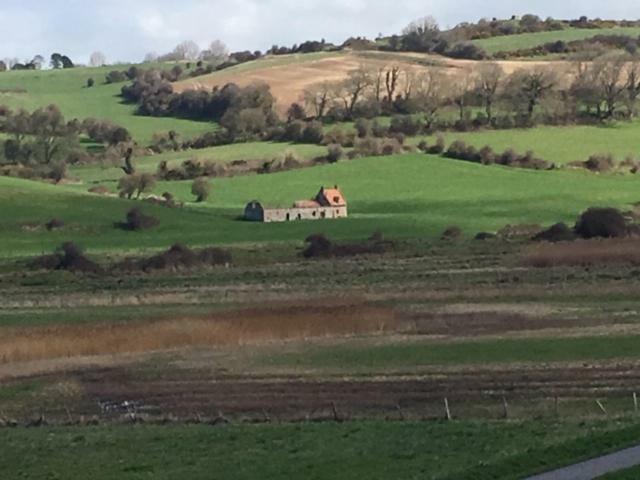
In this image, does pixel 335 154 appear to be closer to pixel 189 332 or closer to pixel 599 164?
pixel 599 164

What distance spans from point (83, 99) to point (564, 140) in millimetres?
59394

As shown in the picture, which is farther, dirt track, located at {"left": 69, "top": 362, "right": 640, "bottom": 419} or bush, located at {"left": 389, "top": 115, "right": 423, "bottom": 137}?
bush, located at {"left": 389, "top": 115, "right": 423, "bottom": 137}

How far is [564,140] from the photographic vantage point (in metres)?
119

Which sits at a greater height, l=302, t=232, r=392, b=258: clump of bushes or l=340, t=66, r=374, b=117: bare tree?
l=340, t=66, r=374, b=117: bare tree

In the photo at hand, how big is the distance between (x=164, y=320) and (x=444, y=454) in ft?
92.2

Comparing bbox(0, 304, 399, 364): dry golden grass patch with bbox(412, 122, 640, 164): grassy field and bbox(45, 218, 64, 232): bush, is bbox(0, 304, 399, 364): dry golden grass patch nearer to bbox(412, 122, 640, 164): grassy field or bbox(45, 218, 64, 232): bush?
bbox(45, 218, 64, 232): bush

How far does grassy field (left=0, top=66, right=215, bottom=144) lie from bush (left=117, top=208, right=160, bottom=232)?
4028cm

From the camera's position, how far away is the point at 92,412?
32219 mm

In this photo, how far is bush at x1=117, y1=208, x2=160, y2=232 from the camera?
89.0m

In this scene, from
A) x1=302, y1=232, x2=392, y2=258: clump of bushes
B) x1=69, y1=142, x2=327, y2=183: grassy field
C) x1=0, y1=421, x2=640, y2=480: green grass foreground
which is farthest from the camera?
x1=69, y1=142, x2=327, y2=183: grassy field

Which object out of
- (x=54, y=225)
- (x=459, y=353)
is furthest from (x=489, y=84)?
(x=459, y=353)

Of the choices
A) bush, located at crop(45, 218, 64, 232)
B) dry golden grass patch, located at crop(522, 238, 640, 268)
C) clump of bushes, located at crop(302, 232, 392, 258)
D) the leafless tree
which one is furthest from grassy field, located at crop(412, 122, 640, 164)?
bush, located at crop(45, 218, 64, 232)

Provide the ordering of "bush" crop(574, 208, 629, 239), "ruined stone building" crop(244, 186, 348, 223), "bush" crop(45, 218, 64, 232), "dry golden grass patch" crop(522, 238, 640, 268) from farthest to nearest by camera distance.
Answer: "ruined stone building" crop(244, 186, 348, 223) < "bush" crop(45, 218, 64, 232) < "bush" crop(574, 208, 629, 239) < "dry golden grass patch" crop(522, 238, 640, 268)

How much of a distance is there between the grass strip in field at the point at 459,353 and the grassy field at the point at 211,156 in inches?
2933
